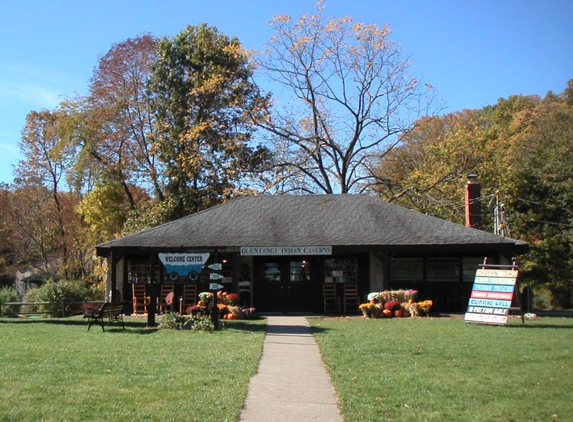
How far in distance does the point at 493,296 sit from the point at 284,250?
6901 mm

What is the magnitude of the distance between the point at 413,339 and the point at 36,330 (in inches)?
383

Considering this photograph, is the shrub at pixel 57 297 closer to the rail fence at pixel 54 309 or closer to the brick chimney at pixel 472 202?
the rail fence at pixel 54 309

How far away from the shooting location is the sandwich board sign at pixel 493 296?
59.8 feet

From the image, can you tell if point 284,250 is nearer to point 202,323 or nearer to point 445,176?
point 202,323

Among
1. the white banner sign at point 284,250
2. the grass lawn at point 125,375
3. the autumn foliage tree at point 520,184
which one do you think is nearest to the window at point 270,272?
the white banner sign at point 284,250

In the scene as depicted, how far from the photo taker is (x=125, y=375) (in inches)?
384

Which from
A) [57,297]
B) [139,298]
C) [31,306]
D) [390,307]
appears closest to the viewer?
[390,307]

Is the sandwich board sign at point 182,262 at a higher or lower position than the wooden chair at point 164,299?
higher

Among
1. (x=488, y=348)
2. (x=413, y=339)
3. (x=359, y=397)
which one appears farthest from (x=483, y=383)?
(x=413, y=339)

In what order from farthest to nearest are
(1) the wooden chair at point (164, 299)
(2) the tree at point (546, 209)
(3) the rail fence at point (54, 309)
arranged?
1. (2) the tree at point (546, 209)
2. (3) the rail fence at point (54, 309)
3. (1) the wooden chair at point (164, 299)

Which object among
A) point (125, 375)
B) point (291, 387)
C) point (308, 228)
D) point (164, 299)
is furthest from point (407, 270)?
point (125, 375)

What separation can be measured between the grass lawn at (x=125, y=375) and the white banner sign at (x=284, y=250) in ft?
19.4

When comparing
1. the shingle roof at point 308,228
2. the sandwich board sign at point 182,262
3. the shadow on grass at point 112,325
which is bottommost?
the shadow on grass at point 112,325

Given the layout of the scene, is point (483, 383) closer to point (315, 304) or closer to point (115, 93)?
point (315, 304)
